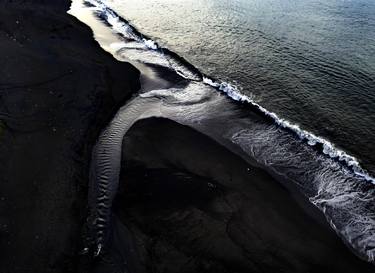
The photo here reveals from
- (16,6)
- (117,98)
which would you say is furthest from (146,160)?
(16,6)

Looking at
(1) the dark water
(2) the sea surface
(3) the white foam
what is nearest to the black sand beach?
(2) the sea surface

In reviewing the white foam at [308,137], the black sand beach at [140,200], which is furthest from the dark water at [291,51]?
the black sand beach at [140,200]

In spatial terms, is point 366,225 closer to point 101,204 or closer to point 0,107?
point 101,204

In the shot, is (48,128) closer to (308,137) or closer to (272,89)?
(308,137)

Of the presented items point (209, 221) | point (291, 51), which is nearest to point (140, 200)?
point (209, 221)

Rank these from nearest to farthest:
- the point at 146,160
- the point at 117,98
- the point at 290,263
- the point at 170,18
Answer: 1. the point at 290,263
2. the point at 146,160
3. the point at 117,98
4. the point at 170,18

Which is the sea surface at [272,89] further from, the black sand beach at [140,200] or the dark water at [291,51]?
the black sand beach at [140,200]
